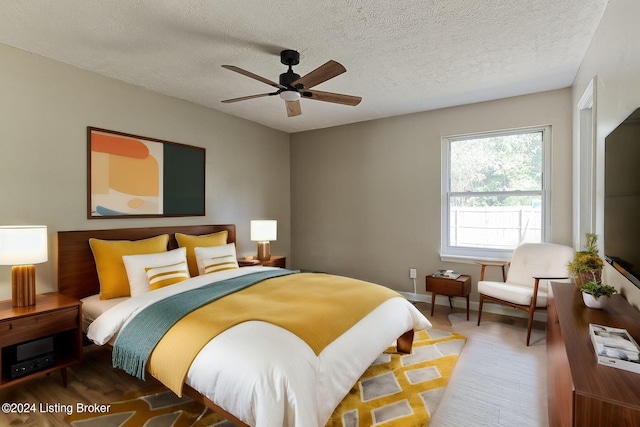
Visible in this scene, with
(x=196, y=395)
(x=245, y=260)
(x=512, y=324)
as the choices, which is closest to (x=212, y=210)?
(x=245, y=260)

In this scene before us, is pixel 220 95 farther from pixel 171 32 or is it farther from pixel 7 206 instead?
pixel 7 206

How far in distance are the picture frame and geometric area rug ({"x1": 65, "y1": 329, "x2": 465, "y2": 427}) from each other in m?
1.80

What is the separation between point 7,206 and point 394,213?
4.10 metres

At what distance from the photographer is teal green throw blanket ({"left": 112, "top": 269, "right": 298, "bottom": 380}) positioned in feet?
6.39

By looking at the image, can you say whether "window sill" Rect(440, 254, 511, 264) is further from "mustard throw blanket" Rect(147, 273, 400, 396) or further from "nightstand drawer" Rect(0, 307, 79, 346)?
"nightstand drawer" Rect(0, 307, 79, 346)

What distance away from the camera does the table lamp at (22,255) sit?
2215 mm

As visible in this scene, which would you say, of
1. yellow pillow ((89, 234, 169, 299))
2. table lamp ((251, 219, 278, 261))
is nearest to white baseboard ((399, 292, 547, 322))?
table lamp ((251, 219, 278, 261))

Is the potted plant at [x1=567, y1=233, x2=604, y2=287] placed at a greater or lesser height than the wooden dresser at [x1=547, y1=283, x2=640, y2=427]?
greater

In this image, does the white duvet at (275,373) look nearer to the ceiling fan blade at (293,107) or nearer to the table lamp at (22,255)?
the table lamp at (22,255)

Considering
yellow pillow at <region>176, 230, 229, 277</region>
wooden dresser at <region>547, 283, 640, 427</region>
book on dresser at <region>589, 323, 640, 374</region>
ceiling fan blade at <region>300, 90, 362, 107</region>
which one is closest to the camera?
wooden dresser at <region>547, 283, 640, 427</region>

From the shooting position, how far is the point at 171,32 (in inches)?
92.7

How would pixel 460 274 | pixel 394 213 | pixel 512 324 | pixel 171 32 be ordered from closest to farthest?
1. pixel 171 32
2. pixel 512 324
3. pixel 460 274
4. pixel 394 213

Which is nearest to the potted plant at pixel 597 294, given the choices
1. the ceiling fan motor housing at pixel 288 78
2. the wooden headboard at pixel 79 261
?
the ceiling fan motor housing at pixel 288 78

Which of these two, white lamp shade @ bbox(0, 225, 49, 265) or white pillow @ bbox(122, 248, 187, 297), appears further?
white pillow @ bbox(122, 248, 187, 297)
